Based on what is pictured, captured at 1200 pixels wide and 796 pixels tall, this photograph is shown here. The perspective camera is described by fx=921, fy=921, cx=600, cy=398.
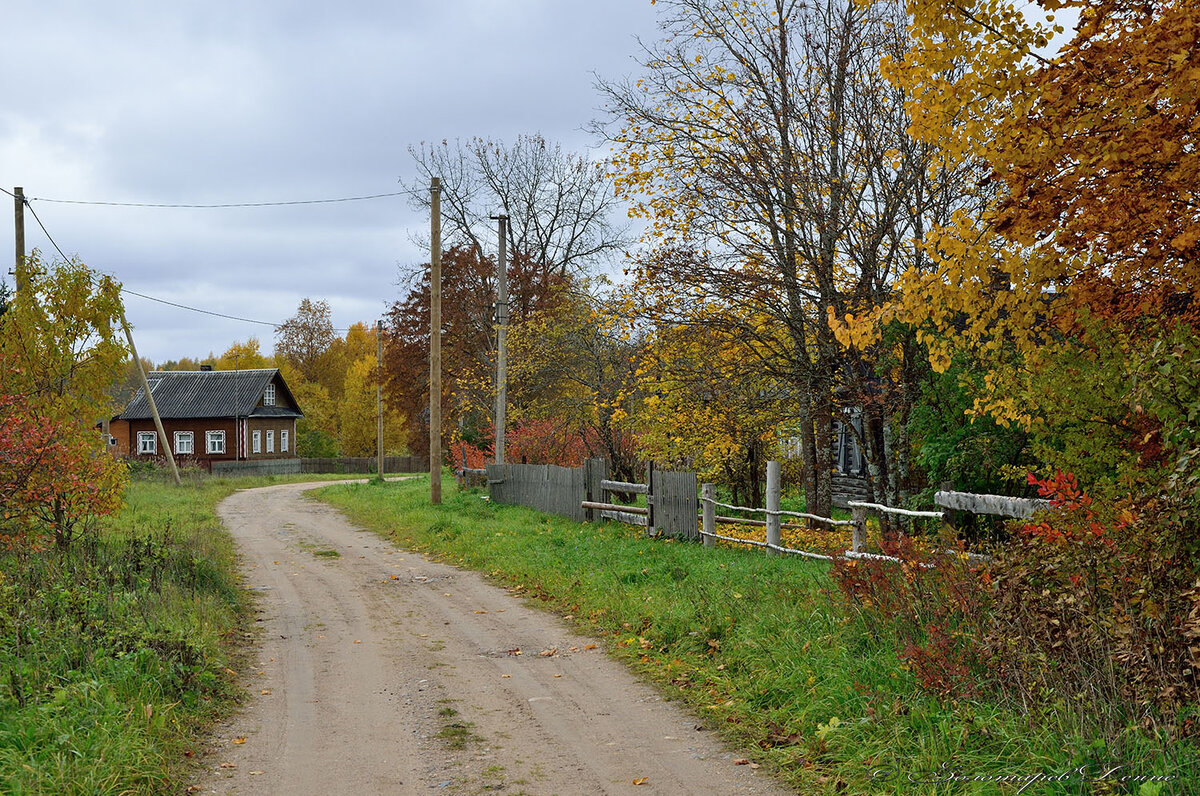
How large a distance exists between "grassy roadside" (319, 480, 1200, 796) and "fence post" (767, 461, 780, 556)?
0.42 meters

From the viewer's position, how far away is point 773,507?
1382 centimetres

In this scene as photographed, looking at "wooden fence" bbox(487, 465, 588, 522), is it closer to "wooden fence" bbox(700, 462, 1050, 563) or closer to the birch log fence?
the birch log fence

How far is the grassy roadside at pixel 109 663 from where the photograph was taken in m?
5.17

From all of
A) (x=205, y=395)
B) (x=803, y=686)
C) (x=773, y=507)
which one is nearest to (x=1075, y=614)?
(x=803, y=686)

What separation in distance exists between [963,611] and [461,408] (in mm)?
29923

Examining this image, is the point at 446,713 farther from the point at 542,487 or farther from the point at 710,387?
the point at 542,487

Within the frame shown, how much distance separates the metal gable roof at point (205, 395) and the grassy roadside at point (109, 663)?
156ft

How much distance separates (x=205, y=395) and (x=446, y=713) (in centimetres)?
5623

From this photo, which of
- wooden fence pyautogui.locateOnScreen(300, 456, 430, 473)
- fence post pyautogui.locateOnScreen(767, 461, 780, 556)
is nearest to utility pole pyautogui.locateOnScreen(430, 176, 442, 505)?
→ fence post pyautogui.locateOnScreen(767, 461, 780, 556)

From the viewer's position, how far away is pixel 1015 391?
7590 millimetres

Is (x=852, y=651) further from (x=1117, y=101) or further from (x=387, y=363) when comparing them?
(x=387, y=363)

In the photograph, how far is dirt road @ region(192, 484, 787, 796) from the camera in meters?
5.44

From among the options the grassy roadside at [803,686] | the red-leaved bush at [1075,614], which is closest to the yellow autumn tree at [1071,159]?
the red-leaved bush at [1075,614]

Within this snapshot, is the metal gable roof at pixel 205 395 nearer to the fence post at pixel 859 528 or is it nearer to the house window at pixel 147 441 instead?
the house window at pixel 147 441
